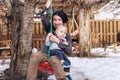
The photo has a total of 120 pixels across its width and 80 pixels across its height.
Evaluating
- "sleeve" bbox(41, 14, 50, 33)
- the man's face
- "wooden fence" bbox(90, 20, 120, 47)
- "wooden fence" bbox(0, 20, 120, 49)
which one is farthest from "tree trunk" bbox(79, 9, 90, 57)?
the man's face

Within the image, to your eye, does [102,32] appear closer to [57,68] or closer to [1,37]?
[1,37]

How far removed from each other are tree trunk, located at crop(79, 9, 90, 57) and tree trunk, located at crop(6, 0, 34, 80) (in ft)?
24.4

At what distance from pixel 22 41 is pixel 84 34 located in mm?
7883

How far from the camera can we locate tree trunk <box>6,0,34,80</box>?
8.62 m

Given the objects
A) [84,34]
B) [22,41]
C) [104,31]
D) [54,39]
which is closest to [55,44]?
[54,39]

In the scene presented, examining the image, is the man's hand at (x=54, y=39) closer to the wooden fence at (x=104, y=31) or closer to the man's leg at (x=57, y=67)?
the man's leg at (x=57, y=67)

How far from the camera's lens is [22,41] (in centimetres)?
863

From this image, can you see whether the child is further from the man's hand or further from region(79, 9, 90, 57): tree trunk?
region(79, 9, 90, 57): tree trunk

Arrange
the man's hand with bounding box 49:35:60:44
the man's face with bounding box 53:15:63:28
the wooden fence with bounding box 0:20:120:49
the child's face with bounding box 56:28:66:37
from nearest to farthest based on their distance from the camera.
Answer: the man's hand with bounding box 49:35:60:44 < the child's face with bounding box 56:28:66:37 < the man's face with bounding box 53:15:63:28 < the wooden fence with bounding box 0:20:120:49

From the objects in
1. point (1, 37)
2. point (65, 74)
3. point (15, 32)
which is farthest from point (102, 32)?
point (65, 74)

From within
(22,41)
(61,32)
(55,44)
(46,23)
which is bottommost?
(22,41)

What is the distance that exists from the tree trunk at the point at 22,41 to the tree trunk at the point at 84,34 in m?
7.43

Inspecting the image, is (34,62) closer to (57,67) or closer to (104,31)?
(57,67)

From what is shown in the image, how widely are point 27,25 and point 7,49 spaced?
7.30 metres
